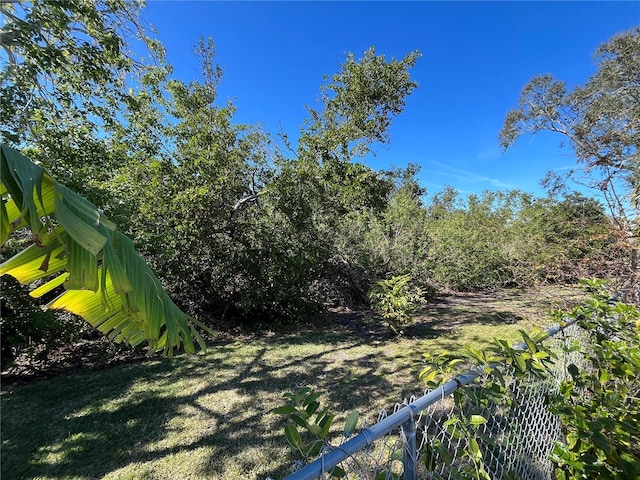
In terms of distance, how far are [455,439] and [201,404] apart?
329 cm

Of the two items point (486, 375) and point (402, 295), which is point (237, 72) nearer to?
point (402, 295)

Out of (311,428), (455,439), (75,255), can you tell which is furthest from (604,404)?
(75,255)

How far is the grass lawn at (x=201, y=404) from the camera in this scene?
2.60 m

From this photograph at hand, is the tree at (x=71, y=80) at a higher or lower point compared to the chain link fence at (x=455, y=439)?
higher

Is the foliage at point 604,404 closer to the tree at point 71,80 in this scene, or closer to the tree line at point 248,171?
the tree line at point 248,171

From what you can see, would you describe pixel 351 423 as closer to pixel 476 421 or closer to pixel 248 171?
pixel 476 421

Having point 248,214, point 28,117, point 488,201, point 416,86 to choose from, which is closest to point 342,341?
point 248,214

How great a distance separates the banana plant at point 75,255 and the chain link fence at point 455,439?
0.75m

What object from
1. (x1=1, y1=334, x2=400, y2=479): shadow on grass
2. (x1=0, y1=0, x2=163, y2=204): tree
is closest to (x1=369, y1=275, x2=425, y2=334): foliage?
(x1=1, y1=334, x2=400, y2=479): shadow on grass

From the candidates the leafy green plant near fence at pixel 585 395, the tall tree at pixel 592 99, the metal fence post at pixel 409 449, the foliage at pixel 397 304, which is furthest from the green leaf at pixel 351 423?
the tall tree at pixel 592 99

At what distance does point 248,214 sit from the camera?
7422 millimetres

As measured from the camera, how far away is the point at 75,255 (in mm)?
852

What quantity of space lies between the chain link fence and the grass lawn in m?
0.21

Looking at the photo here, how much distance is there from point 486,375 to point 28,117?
6.23 meters
